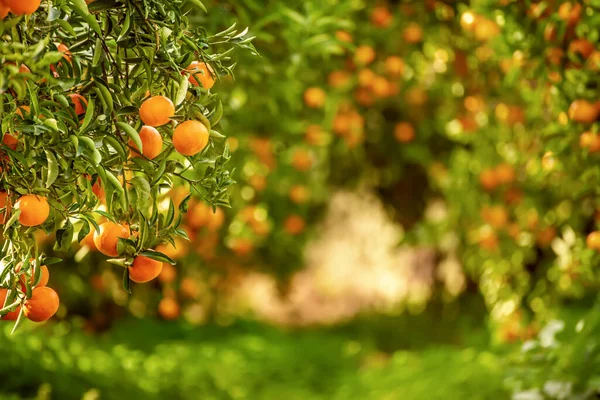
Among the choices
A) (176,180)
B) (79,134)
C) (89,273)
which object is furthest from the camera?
(89,273)

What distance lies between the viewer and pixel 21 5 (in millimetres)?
856

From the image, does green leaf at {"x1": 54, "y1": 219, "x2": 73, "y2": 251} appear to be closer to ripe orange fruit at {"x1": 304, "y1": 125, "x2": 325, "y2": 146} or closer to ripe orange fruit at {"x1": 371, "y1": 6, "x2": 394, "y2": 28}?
ripe orange fruit at {"x1": 371, "y1": 6, "x2": 394, "y2": 28}

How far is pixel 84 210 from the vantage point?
1078 millimetres

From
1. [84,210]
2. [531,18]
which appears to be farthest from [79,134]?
[531,18]

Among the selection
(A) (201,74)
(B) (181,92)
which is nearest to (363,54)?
(A) (201,74)

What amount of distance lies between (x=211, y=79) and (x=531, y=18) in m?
1.05

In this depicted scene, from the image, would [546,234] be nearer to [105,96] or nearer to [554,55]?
[554,55]

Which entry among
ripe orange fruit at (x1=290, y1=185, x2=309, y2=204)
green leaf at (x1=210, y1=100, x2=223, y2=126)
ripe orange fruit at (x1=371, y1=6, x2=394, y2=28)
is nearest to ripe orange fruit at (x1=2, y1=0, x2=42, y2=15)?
green leaf at (x1=210, y1=100, x2=223, y2=126)

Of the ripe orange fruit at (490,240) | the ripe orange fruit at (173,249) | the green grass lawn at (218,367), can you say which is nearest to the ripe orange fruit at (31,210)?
the ripe orange fruit at (173,249)

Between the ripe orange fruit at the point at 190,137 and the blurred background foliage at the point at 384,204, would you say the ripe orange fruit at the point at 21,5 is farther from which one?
the blurred background foliage at the point at 384,204

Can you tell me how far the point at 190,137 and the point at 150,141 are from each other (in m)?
0.07

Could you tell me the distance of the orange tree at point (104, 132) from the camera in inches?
38.6

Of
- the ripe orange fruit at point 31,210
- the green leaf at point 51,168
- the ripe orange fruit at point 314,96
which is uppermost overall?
the ripe orange fruit at point 314,96

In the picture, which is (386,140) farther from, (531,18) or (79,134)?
(79,134)
